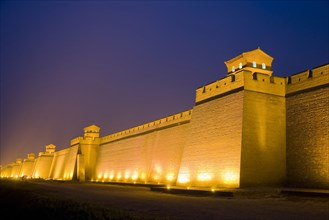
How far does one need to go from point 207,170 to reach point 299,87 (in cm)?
591

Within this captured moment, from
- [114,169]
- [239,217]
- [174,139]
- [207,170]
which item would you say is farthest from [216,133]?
[114,169]

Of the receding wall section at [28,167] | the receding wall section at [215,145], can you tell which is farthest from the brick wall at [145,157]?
the receding wall section at [28,167]

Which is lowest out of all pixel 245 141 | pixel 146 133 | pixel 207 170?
pixel 207 170

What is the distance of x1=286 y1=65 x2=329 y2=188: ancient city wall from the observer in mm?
14517

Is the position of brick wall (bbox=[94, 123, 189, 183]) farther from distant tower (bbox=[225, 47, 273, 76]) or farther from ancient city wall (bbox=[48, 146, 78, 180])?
distant tower (bbox=[225, 47, 273, 76])

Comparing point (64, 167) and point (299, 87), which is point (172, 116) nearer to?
point (299, 87)

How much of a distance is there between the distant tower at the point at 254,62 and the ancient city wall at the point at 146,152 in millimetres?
4732

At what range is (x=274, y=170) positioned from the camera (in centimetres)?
1606

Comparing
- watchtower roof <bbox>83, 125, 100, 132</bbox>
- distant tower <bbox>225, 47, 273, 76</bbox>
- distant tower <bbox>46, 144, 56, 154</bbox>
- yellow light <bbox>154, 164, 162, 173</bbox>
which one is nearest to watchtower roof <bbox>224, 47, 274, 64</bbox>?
distant tower <bbox>225, 47, 273, 76</bbox>

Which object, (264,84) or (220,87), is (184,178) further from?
(264,84)

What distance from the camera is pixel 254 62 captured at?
906 inches

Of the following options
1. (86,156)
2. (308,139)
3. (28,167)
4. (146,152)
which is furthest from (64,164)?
(308,139)

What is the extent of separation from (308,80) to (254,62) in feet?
24.2

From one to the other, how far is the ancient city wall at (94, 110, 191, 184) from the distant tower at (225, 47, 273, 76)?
15.5 feet
